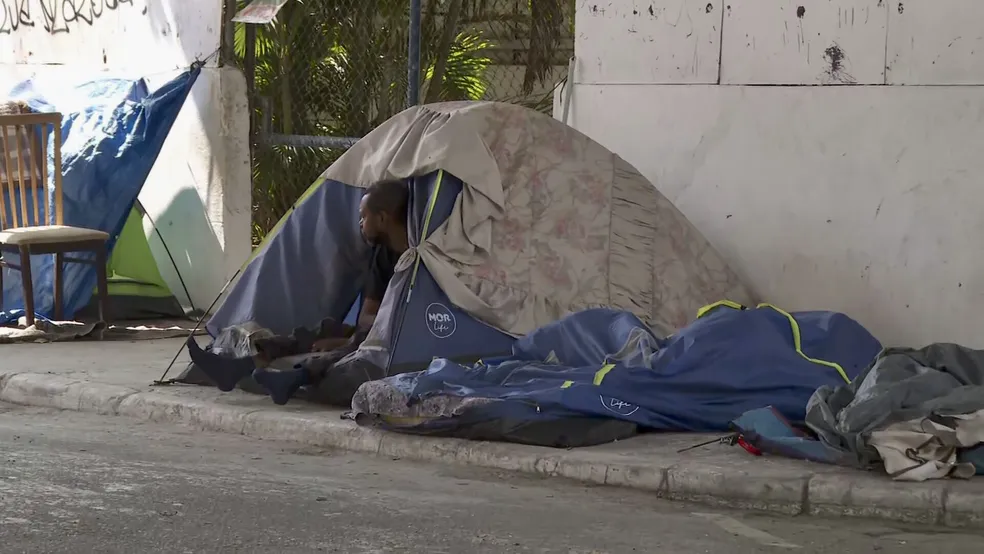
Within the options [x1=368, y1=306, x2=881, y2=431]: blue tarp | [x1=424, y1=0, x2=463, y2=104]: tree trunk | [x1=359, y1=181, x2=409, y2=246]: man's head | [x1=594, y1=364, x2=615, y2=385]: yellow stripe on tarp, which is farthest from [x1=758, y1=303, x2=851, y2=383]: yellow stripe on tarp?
[x1=424, y1=0, x2=463, y2=104]: tree trunk

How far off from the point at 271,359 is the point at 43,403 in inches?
49.0

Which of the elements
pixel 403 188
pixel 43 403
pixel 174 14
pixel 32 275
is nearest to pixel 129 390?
pixel 43 403

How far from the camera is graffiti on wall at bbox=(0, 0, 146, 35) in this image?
33.9ft

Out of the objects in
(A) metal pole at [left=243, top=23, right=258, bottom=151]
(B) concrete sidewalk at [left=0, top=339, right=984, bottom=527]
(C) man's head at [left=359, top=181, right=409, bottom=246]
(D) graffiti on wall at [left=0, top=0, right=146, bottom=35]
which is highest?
(D) graffiti on wall at [left=0, top=0, right=146, bottom=35]

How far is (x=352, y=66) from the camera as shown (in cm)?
1165

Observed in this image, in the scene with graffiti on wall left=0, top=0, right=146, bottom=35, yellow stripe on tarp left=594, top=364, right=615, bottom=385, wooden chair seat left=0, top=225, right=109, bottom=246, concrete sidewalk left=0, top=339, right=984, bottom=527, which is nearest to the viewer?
concrete sidewalk left=0, top=339, right=984, bottom=527

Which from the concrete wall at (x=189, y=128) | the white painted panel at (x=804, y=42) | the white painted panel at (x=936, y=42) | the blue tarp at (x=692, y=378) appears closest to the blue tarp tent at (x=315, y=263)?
the blue tarp at (x=692, y=378)

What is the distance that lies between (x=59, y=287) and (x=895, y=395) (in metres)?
5.84

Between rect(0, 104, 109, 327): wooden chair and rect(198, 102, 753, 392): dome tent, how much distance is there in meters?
1.93

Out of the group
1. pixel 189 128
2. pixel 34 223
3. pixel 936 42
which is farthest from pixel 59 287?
pixel 936 42

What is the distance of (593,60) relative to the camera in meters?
7.93

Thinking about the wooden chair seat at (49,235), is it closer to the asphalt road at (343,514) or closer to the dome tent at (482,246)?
the dome tent at (482,246)

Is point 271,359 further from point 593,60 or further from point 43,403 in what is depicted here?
point 593,60

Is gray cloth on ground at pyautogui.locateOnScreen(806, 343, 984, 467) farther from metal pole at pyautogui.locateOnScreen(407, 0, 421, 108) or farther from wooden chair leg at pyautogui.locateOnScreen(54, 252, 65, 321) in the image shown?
wooden chair leg at pyautogui.locateOnScreen(54, 252, 65, 321)
